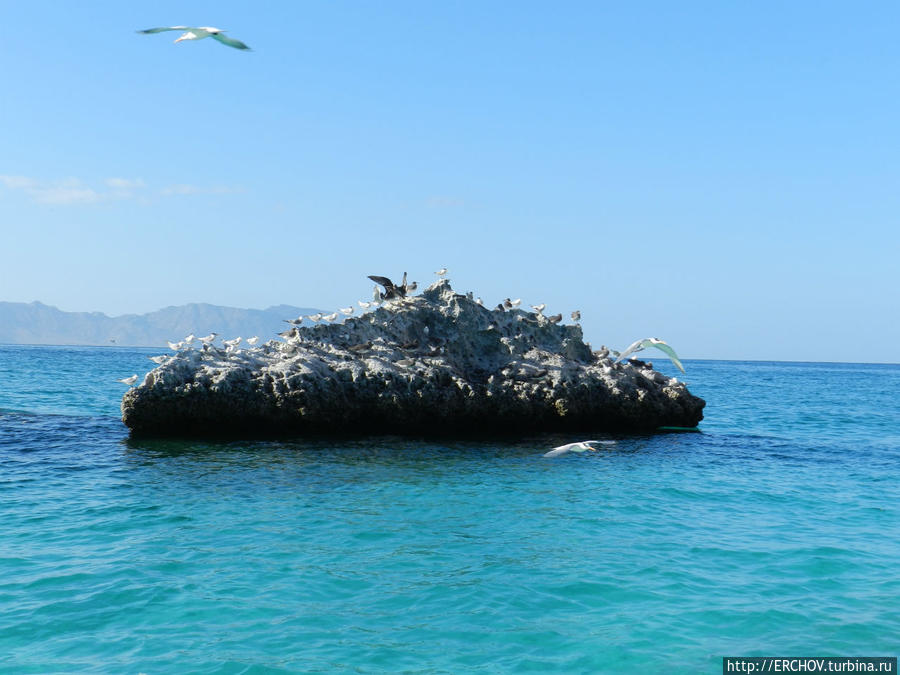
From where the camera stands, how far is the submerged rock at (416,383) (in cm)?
1830

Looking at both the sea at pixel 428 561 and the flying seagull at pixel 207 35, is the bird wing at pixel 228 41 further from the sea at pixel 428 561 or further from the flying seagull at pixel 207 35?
the sea at pixel 428 561

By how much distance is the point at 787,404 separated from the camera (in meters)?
39.7

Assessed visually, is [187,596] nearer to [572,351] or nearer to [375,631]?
[375,631]

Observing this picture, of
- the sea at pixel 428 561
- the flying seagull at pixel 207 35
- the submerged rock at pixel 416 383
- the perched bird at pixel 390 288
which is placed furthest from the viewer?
the perched bird at pixel 390 288

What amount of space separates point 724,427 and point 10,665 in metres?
24.0

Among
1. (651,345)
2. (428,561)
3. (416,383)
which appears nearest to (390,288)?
(416,383)

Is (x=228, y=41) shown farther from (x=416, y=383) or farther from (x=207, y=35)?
(x=416, y=383)

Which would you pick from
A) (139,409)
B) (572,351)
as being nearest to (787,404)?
(572,351)

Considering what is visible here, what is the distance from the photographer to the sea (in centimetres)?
656

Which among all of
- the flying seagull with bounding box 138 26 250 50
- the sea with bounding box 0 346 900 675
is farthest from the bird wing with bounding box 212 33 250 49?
the sea with bounding box 0 346 900 675

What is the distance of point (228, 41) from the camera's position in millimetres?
10336

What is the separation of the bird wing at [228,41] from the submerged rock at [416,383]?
9.77 m

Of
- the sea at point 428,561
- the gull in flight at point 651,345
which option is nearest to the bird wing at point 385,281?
the sea at point 428,561

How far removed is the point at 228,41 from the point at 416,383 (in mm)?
11183
